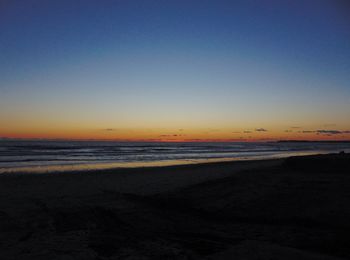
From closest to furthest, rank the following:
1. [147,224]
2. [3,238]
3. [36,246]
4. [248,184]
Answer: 1. [36,246]
2. [3,238]
3. [147,224]
4. [248,184]

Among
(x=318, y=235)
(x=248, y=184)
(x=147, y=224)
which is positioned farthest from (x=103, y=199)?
(x=318, y=235)

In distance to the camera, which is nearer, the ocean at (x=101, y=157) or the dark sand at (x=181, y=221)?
the dark sand at (x=181, y=221)

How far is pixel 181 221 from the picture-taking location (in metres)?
8.39

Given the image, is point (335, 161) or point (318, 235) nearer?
point (318, 235)

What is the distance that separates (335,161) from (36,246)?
54.3 ft

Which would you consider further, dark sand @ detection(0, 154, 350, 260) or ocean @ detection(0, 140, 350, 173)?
ocean @ detection(0, 140, 350, 173)

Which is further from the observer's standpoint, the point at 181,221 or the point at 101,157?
the point at 101,157

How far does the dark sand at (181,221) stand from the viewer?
607 cm

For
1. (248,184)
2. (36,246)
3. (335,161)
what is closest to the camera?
(36,246)

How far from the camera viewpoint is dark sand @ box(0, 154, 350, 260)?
239 inches

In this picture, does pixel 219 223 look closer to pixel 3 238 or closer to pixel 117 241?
pixel 117 241

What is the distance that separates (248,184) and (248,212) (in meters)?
4.53

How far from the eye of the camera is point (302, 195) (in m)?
11.1

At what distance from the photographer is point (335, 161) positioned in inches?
733
